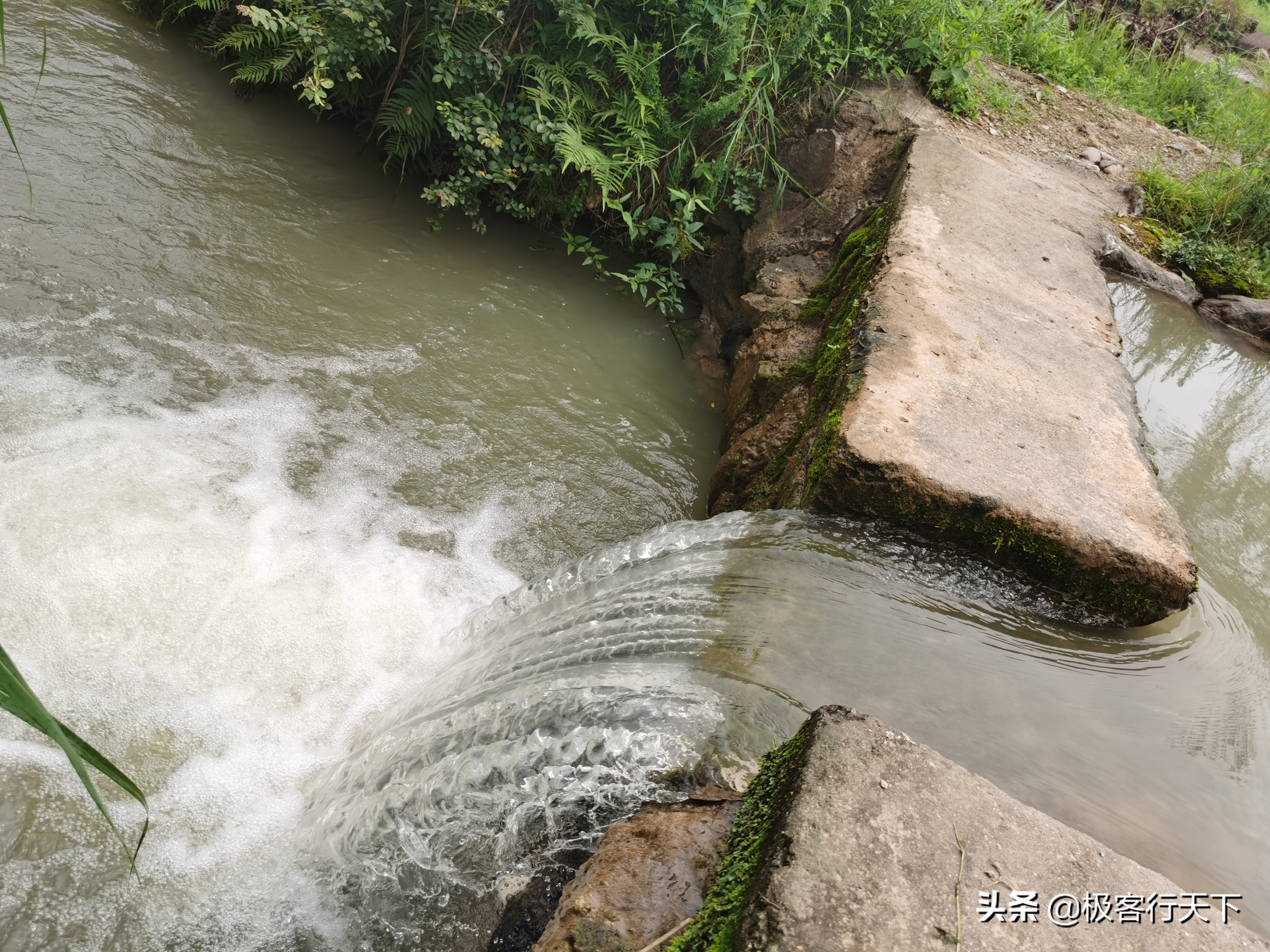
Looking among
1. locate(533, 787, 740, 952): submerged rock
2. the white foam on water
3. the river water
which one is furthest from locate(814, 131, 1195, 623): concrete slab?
the white foam on water

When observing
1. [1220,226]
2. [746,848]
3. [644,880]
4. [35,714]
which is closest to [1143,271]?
[1220,226]

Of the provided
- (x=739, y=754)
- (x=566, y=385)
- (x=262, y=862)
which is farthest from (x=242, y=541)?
(x=739, y=754)

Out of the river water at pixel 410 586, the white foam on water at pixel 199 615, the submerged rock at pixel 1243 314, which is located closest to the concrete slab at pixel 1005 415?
the river water at pixel 410 586

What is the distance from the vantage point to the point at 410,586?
10.7ft

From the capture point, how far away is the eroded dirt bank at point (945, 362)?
8.46 ft

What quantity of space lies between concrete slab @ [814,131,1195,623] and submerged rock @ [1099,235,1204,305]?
368mm

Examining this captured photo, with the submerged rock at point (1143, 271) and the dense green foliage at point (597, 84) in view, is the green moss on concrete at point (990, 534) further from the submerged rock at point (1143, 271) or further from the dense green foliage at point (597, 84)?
the submerged rock at point (1143, 271)

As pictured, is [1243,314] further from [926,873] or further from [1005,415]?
[926,873]

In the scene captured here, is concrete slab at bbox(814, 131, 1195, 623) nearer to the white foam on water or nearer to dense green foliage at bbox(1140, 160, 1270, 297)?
dense green foliage at bbox(1140, 160, 1270, 297)

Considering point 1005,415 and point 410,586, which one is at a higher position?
point 1005,415

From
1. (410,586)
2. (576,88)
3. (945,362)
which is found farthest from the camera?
(576,88)

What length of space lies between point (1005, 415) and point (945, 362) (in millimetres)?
294

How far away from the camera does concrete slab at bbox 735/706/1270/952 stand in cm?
150

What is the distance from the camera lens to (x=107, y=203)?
420 centimetres
